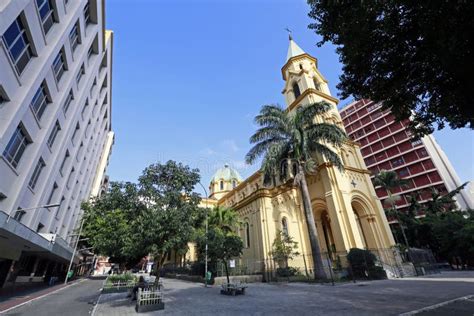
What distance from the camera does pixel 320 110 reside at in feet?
69.1

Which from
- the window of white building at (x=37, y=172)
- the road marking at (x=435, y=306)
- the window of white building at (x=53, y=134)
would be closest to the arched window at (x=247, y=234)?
the road marking at (x=435, y=306)

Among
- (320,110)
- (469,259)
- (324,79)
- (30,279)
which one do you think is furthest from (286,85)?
(30,279)

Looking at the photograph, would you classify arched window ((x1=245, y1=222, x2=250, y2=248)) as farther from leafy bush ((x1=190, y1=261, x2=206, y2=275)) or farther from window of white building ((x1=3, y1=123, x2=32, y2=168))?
window of white building ((x1=3, y1=123, x2=32, y2=168))

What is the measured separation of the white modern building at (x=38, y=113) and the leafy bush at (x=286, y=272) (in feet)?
62.2

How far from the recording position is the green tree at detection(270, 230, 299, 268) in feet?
72.1

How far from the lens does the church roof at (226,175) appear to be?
190 ft

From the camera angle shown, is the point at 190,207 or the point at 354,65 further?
the point at 190,207

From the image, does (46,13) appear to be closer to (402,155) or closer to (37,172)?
(37,172)

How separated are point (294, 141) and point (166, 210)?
1417cm

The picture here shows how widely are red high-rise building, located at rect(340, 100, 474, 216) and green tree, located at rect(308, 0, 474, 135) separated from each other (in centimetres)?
4368

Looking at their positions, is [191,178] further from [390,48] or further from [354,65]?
[390,48]

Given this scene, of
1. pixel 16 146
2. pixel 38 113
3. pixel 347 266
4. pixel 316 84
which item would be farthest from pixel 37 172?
pixel 316 84

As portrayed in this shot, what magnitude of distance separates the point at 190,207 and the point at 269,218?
16582 millimetres

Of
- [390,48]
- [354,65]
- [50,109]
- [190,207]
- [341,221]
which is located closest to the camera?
[390,48]
